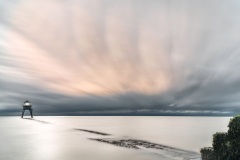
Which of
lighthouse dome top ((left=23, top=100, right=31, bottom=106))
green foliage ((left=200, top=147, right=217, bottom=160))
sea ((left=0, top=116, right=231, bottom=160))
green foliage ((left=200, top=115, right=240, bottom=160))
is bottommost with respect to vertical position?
sea ((left=0, top=116, right=231, bottom=160))

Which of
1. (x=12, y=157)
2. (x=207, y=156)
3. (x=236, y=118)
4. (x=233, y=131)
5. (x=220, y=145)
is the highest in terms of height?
(x=236, y=118)

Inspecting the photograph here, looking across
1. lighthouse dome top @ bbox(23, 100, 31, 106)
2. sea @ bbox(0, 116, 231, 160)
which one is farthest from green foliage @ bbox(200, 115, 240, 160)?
lighthouse dome top @ bbox(23, 100, 31, 106)

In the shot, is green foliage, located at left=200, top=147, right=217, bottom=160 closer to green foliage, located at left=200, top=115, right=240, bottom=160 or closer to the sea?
green foliage, located at left=200, top=115, right=240, bottom=160

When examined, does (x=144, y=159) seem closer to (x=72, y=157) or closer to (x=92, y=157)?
(x=92, y=157)

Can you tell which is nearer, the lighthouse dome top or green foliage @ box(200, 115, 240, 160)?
green foliage @ box(200, 115, 240, 160)

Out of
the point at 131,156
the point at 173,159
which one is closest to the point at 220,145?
the point at 173,159

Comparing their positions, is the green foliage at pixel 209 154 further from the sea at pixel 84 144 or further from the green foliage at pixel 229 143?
the sea at pixel 84 144

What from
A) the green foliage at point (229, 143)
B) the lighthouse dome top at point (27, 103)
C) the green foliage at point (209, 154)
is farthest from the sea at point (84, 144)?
the lighthouse dome top at point (27, 103)

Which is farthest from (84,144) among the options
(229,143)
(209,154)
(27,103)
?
(27,103)

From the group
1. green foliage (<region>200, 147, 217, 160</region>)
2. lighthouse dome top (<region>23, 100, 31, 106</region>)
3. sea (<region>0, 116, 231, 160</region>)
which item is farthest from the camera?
lighthouse dome top (<region>23, 100, 31, 106</region>)
